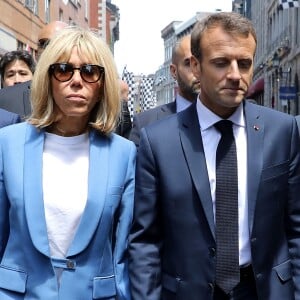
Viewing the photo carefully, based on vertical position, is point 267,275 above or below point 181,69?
below

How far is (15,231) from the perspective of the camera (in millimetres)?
2770

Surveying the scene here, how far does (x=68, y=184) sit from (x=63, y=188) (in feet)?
0.10

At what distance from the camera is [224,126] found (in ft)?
9.64

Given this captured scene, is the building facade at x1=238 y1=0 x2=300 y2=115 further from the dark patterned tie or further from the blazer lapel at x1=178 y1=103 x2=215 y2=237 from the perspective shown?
the dark patterned tie

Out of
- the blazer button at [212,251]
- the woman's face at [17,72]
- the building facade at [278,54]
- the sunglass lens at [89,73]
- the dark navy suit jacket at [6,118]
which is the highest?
the building facade at [278,54]

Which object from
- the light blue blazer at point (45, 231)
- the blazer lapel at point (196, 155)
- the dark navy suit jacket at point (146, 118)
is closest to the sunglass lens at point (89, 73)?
the light blue blazer at point (45, 231)

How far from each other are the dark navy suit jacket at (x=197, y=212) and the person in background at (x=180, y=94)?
1.56 metres

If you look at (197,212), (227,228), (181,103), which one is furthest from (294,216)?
(181,103)

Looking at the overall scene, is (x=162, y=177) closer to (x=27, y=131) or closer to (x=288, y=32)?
(x=27, y=131)

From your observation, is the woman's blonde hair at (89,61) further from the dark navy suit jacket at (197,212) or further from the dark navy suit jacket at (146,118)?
the dark navy suit jacket at (146,118)

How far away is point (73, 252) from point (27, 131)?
0.61m

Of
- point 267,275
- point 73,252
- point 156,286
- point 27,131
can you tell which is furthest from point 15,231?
point 267,275

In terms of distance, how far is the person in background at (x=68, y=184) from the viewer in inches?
107

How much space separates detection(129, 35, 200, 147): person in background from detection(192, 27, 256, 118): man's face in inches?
66.1
